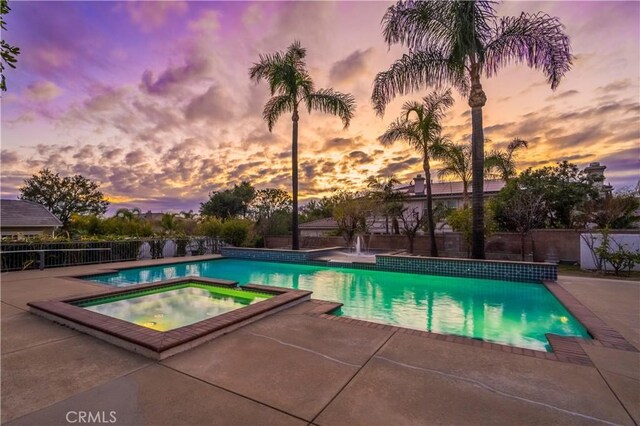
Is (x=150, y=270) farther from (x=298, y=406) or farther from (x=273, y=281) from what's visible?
(x=298, y=406)

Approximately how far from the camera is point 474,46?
335 inches

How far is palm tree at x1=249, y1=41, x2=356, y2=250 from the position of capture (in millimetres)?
12602

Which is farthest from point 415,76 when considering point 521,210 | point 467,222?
point 521,210

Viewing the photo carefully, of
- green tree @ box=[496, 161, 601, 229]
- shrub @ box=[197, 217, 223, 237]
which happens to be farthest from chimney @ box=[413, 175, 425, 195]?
shrub @ box=[197, 217, 223, 237]

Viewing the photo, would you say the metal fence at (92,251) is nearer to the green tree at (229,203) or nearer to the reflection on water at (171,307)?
the reflection on water at (171,307)

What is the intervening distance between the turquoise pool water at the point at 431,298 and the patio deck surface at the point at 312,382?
1.34m

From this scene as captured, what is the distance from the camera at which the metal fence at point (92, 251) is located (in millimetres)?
9305

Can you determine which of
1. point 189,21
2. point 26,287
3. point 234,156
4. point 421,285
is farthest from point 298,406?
point 234,156

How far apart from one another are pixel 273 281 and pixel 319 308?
4.59 m

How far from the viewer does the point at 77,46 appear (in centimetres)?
828

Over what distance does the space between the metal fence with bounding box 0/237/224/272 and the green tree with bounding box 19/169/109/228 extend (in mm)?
23067

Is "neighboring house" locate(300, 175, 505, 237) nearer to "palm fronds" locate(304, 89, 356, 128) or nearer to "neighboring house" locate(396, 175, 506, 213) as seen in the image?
"neighboring house" locate(396, 175, 506, 213)

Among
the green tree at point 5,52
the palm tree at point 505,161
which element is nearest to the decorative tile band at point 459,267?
the palm tree at point 505,161

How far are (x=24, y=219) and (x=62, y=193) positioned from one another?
14.0 metres
